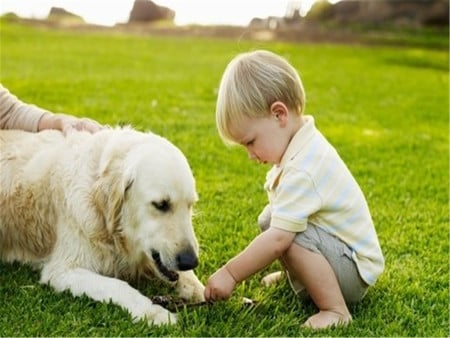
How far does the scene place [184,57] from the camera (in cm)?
1816

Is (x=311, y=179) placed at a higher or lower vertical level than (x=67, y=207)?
higher

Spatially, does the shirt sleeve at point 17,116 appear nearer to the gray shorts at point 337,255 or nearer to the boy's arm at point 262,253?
the boy's arm at point 262,253

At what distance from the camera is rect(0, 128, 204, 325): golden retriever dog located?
3.25m

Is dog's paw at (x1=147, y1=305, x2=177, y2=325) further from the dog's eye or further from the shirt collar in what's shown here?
the shirt collar

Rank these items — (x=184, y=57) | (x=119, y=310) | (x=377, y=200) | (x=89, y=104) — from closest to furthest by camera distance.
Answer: (x=119, y=310), (x=377, y=200), (x=89, y=104), (x=184, y=57)

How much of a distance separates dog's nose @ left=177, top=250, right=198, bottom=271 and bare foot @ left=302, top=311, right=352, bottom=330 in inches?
23.5

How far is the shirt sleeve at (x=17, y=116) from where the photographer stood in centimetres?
440

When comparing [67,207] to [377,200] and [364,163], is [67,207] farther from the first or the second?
[364,163]

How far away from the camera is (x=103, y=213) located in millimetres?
3443

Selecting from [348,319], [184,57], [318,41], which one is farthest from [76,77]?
[318,41]

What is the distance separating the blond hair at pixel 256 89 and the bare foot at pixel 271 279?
2.73 feet

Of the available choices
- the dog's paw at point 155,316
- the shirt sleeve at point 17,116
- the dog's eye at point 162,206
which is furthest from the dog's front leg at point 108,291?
the shirt sleeve at point 17,116

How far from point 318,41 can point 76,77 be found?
16.1m

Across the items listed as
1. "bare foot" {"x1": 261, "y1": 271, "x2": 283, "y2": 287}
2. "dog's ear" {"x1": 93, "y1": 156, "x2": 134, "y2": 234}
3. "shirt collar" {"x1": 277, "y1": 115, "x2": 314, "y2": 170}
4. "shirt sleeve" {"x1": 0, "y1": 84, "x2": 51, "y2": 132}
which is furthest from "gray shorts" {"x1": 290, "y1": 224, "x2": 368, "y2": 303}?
"shirt sleeve" {"x1": 0, "y1": 84, "x2": 51, "y2": 132}
